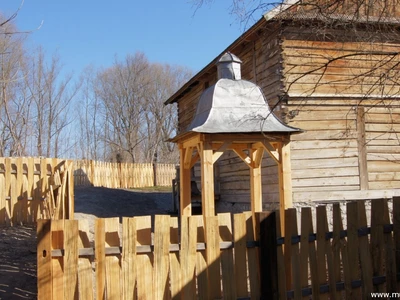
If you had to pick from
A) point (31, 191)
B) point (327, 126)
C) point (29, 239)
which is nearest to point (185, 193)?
point (29, 239)

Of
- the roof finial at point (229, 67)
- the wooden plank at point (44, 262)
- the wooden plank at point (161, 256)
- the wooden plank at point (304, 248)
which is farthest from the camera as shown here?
the roof finial at point (229, 67)

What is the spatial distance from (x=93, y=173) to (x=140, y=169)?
14.9 ft

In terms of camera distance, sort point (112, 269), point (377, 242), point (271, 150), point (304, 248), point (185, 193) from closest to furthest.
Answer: point (112, 269), point (304, 248), point (377, 242), point (271, 150), point (185, 193)

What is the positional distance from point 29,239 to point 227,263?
7036mm

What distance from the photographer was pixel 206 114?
8.55 m

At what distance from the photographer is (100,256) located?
4.11 metres

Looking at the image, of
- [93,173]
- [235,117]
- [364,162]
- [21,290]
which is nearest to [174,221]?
[21,290]

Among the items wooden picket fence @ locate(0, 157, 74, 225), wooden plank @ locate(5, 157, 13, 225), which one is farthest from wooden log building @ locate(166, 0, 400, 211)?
wooden plank @ locate(5, 157, 13, 225)

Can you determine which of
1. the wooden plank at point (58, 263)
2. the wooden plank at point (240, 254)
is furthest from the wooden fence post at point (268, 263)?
the wooden plank at point (58, 263)

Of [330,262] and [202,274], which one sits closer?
[202,274]

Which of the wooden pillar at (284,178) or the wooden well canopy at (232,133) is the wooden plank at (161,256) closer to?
the wooden well canopy at (232,133)

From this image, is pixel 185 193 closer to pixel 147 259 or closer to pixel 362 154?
pixel 147 259

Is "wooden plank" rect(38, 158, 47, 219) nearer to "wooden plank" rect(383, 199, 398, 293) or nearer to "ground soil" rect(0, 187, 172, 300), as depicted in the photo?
"ground soil" rect(0, 187, 172, 300)

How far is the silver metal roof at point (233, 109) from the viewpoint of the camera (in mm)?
7909
